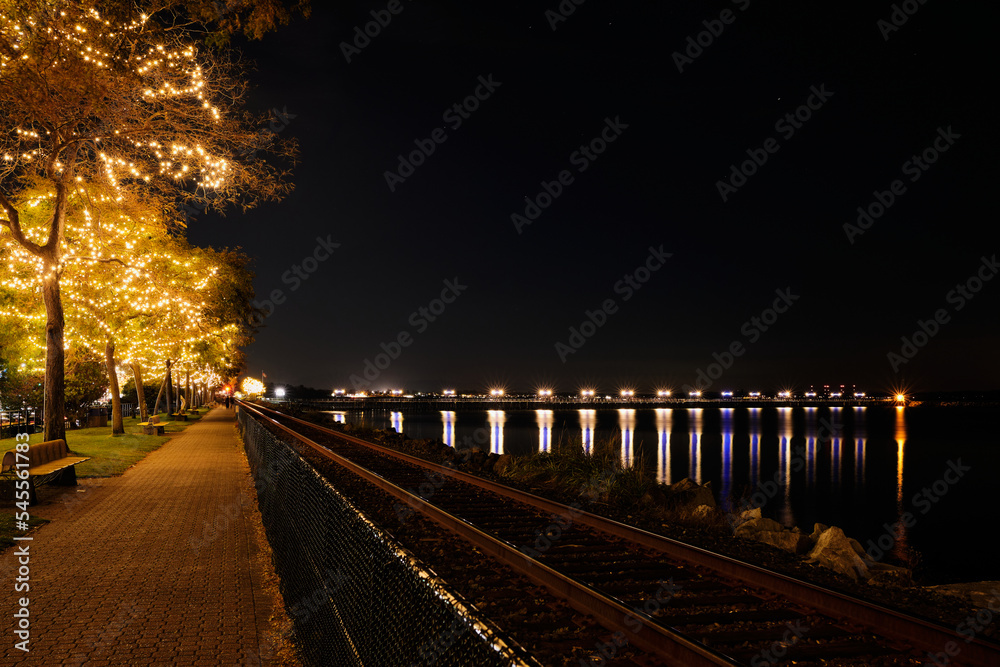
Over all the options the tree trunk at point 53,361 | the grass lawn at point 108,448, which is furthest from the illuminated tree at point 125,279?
the tree trunk at point 53,361

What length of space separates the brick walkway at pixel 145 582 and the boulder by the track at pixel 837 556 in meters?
7.53

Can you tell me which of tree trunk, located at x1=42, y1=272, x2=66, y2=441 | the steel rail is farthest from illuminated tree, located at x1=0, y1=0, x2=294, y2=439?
the steel rail

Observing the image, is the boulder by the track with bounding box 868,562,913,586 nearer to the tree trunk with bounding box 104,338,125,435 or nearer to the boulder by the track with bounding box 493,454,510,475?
the boulder by the track with bounding box 493,454,510,475

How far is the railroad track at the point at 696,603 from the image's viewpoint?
470 cm

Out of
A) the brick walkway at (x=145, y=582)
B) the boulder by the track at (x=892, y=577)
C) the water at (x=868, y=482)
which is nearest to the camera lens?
the brick walkway at (x=145, y=582)

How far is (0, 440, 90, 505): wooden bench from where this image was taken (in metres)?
12.9

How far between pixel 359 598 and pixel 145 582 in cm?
495

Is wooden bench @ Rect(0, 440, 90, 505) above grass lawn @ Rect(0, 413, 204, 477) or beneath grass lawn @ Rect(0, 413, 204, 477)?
above

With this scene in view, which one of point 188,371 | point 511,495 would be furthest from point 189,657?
point 188,371

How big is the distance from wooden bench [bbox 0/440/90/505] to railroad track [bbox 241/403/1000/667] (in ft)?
27.0

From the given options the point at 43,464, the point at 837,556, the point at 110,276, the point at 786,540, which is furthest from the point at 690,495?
the point at 110,276

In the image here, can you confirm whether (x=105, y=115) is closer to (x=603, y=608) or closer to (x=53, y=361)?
(x=53, y=361)

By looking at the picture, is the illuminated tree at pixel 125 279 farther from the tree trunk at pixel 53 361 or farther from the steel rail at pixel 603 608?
the steel rail at pixel 603 608

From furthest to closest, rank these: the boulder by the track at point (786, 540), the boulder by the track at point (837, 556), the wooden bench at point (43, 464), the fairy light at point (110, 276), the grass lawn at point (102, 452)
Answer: the fairy light at point (110, 276)
the wooden bench at point (43, 464)
the boulder by the track at point (786, 540)
the grass lawn at point (102, 452)
the boulder by the track at point (837, 556)
